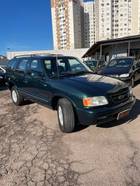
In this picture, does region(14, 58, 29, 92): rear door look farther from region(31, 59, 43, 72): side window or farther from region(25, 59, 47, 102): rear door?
region(31, 59, 43, 72): side window

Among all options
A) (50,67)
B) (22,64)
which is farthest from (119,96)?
(22,64)

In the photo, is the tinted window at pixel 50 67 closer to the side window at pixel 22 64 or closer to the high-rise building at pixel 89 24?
the side window at pixel 22 64

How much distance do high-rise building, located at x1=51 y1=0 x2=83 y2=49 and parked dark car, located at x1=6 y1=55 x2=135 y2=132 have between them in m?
66.7

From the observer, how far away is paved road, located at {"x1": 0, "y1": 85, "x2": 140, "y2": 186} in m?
2.78

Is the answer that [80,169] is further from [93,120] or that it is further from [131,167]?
[93,120]

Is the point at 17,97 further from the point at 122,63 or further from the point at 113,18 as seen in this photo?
the point at 113,18

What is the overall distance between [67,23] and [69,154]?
74.2 m

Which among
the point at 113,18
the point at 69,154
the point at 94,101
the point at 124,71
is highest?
the point at 113,18

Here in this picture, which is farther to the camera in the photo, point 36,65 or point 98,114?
point 36,65

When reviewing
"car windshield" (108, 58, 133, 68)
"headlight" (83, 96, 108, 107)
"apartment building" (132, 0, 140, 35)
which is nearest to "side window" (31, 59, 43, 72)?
"headlight" (83, 96, 108, 107)

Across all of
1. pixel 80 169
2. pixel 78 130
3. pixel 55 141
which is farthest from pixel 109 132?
pixel 80 169

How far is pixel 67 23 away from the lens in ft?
237

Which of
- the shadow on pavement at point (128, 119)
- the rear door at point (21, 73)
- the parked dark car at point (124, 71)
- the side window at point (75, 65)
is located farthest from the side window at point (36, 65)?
the parked dark car at point (124, 71)

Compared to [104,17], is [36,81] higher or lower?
lower
